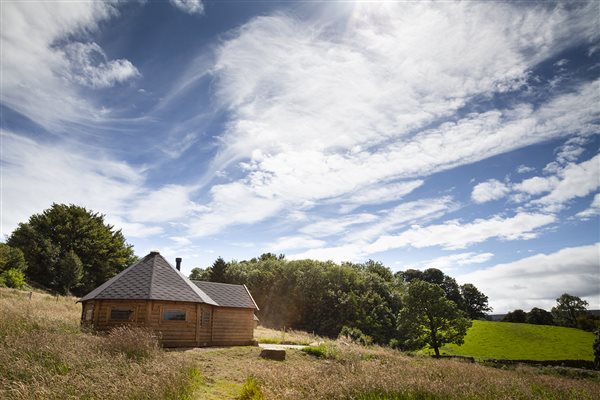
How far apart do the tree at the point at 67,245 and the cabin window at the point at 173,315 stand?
1392 inches

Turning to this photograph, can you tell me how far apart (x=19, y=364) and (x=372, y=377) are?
840cm

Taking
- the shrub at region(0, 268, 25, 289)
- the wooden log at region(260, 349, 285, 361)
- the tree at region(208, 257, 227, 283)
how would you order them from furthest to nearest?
the tree at region(208, 257, 227, 283) < the shrub at region(0, 268, 25, 289) < the wooden log at region(260, 349, 285, 361)

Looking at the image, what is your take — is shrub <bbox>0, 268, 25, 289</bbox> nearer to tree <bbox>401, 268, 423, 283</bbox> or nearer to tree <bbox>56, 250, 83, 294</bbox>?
tree <bbox>56, 250, 83, 294</bbox>

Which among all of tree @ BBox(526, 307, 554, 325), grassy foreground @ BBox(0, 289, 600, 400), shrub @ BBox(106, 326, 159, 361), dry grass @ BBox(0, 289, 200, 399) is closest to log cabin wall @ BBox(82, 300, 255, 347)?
dry grass @ BBox(0, 289, 200, 399)

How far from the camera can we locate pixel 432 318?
28172 millimetres

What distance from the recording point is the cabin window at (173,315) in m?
20.6

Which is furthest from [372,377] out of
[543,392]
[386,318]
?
[386,318]

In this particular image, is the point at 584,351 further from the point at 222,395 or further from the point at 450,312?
the point at 222,395

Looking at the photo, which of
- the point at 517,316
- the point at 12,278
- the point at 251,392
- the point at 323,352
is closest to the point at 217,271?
the point at 12,278

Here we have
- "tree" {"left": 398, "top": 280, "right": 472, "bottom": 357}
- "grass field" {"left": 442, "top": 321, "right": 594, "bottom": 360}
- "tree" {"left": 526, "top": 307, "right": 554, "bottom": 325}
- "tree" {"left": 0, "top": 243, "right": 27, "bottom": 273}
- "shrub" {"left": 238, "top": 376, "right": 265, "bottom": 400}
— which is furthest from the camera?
"tree" {"left": 526, "top": 307, "right": 554, "bottom": 325}

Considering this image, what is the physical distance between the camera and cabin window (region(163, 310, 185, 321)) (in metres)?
20.6

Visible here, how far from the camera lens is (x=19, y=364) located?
789 cm

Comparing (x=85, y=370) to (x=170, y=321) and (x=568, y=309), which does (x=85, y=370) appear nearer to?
(x=170, y=321)

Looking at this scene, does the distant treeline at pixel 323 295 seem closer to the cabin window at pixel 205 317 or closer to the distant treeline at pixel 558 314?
the cabin window at pixel 205 317
